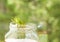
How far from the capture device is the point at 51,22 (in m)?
1.06

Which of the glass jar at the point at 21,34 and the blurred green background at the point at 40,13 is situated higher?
the blurred green background at the point at 40,13

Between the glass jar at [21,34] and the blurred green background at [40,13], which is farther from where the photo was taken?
the blurred green background at [40,13]

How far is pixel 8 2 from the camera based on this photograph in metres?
1.06

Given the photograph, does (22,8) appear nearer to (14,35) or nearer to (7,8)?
(7,8)

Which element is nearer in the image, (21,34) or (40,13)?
(21,34)

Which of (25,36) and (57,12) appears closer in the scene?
(25,36)

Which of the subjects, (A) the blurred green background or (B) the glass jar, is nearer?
(B) the glass jar

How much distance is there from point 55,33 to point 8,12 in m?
0.36

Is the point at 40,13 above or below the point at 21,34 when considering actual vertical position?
above

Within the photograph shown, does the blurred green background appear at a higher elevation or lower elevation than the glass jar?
higher

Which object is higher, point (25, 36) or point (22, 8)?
point (22, 8)

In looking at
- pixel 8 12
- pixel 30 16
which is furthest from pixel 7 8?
pixel 30 16

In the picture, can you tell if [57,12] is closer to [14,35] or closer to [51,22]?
[51,22]

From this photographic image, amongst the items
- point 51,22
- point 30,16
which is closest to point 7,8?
point 30,16
